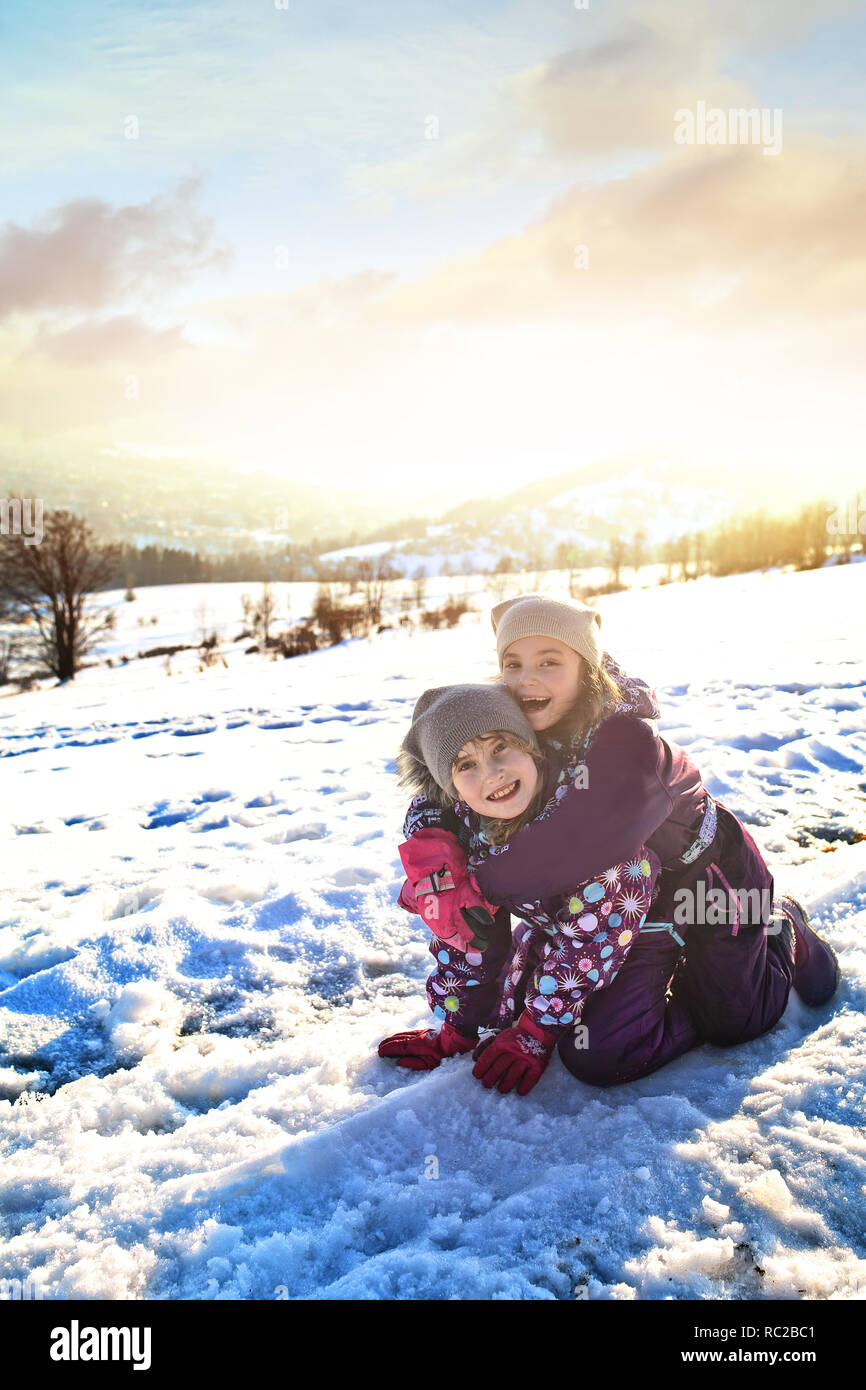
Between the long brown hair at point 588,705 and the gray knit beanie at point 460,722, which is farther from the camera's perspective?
the long brown hair at point 588,705

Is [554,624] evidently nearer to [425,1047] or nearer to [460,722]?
[460,722]

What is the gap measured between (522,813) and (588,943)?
0.41 metres

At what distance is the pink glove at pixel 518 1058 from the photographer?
2.01 m

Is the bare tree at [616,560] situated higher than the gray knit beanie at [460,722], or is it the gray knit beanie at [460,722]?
the bare tree at [616,560]

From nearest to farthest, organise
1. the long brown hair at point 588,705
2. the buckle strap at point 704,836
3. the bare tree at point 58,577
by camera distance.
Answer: the long brown hair at point 588,705
the buckle strap at point 704,836
the bare tree at point 58,577

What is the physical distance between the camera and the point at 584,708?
202 cm

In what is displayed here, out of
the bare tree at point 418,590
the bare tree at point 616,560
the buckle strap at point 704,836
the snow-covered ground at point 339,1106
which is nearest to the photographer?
the snow-covered ground at point 339,1106

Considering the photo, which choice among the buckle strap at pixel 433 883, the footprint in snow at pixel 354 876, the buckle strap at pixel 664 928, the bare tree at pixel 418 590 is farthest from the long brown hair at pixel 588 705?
the bare tree at pixel 418 590

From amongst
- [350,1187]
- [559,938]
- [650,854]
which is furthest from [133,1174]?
[650,854]

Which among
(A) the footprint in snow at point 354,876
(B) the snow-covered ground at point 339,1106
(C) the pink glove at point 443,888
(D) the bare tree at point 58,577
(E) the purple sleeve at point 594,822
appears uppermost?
(D) the bare tree at point 58,577

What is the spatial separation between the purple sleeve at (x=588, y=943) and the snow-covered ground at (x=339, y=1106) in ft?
0.93

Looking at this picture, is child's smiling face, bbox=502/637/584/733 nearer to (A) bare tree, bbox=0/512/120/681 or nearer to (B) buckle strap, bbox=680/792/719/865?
(B) buckle strap, bbox=680/792/719/865

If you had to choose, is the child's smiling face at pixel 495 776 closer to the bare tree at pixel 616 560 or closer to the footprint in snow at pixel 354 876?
the footprint in snow at pixel 354 876

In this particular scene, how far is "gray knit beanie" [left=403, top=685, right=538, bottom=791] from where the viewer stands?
1871 millimetres
